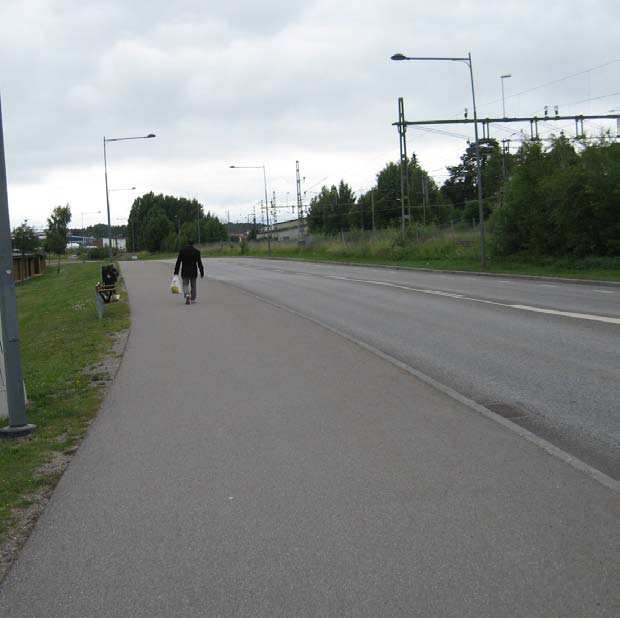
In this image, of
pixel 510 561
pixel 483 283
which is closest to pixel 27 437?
pixel 510 561

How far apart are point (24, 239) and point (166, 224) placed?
230 feet

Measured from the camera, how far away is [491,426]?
6.76m

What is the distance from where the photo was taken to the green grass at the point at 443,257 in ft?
92.6

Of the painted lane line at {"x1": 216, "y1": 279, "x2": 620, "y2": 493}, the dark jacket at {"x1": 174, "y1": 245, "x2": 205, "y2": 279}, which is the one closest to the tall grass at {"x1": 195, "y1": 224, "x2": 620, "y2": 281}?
the dark jacket at {"x1": 174, "y1": 245, "x2": 205, "y2": 279}

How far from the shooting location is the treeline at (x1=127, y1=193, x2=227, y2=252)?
5295 inches

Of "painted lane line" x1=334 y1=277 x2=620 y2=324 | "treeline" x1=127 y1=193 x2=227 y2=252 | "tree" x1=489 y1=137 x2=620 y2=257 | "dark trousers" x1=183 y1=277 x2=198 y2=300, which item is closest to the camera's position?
"painted lane line" x1=334 y1=277 x2=620 y2=324

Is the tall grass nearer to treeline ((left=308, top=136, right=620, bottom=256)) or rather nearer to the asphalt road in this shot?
treeline ((left=308, top=136, right=620, bottom=256))

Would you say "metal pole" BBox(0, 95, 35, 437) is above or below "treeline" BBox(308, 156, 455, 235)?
below

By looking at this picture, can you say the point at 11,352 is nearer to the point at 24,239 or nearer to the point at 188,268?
the point at 188,268

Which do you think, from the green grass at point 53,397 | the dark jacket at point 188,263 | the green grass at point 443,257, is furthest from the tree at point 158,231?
the green grass at point 53,397

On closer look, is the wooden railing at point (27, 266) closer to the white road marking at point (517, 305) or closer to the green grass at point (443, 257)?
the green grass at point (443, 257)

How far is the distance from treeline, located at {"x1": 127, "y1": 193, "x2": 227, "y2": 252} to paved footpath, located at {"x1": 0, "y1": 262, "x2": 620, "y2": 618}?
119 m

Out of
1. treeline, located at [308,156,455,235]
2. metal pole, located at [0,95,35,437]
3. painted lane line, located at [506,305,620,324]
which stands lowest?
painted lane line, located at [506,305,620,324]

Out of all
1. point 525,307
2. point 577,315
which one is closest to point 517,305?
point 525,307
